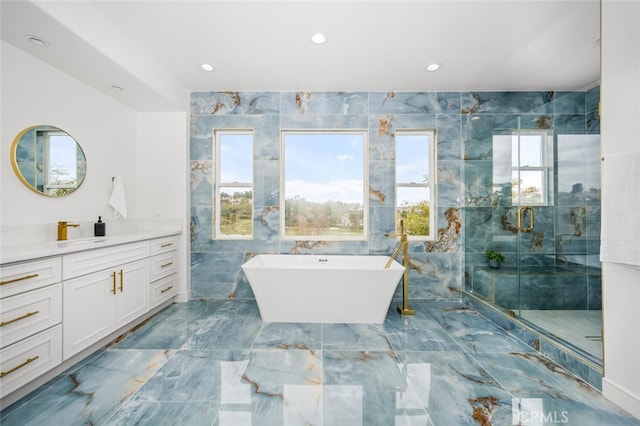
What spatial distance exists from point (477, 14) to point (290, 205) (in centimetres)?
258

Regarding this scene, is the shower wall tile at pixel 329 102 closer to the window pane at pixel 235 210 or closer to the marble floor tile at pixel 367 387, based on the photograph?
the window pane at pixel 235 210

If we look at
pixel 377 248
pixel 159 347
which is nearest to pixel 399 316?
pixel 377 248

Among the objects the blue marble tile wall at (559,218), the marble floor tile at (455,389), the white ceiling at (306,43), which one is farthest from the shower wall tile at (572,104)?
the marble floor tile at (455,389)

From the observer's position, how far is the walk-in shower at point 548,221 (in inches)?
86.0

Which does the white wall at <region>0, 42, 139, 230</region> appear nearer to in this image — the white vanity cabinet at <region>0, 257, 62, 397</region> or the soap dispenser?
the soap dispenser

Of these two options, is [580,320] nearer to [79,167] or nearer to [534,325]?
[534,325]

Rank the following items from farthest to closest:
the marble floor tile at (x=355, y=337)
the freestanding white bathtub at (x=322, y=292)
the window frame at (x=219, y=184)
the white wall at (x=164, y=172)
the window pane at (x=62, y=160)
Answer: the window frame at (x=219, y=184) < the white wall at (x=164, y=172) < the freestanding white bathtub at (x=322, y=292) < the window pane at (x=62, y=160) < the marble floor tile at (x=355, y=337)

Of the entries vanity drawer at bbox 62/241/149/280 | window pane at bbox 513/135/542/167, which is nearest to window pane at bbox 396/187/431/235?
window pane at bbox 513/135/542/167

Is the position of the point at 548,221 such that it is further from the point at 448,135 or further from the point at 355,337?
the point at 355,337

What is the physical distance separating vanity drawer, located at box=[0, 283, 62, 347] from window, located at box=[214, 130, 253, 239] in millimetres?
1831

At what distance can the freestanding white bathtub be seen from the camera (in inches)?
103

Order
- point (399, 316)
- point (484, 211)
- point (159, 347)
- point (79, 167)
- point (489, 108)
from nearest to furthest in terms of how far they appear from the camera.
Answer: point (159, 347) → point (79, 167) → point (399, 316) → point (484, 211) → point (489, 108)

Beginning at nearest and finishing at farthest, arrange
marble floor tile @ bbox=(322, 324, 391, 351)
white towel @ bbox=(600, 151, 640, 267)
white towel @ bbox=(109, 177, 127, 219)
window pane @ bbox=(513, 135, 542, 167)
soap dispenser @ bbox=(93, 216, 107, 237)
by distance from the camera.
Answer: white towel @ bbox=(600, 151, 640, 267), marble floor tile @ bbox=(322, 324, 391, 351), window pane @ bbox=(513, 135, 542, 167), soap dispenser @ bbox=(93, 216, 107, 237), white towel @ bbox=(109, 177, 127, 219)

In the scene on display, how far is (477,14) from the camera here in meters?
2.07
